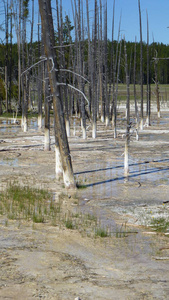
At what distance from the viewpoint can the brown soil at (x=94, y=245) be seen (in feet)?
15.3

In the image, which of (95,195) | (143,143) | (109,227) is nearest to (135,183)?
(95,195)

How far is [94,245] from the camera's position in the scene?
6.38 m

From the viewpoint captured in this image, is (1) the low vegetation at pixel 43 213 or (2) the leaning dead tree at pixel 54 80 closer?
(1) the low vegetation at pixel 43 213

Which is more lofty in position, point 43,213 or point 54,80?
point 54,80

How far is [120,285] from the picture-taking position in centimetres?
482

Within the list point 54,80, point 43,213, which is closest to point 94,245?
point 43,213

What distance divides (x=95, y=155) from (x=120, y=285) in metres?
12.0

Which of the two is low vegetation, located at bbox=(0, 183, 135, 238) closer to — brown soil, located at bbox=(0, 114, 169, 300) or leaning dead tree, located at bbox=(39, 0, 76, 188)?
brown soil, located at bbox=(0, 114, 169, 300)

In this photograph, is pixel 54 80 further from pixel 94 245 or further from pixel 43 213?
pixel 94 245

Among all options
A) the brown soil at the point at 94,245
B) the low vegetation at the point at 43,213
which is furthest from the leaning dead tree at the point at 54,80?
the low vegetation at the point at 43,213

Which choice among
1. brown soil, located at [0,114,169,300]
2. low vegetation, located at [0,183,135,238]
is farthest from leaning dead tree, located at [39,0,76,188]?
low vegetation, located at [0,183,135,238]

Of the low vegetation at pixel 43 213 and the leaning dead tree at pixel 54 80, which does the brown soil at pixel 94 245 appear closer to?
the low vegetation at pixel 43 213

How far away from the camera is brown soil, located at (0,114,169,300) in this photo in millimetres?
4668

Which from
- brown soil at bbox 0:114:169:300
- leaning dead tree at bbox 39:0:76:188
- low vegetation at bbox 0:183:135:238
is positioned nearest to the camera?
brown soil at bbox 0:114:169:300
